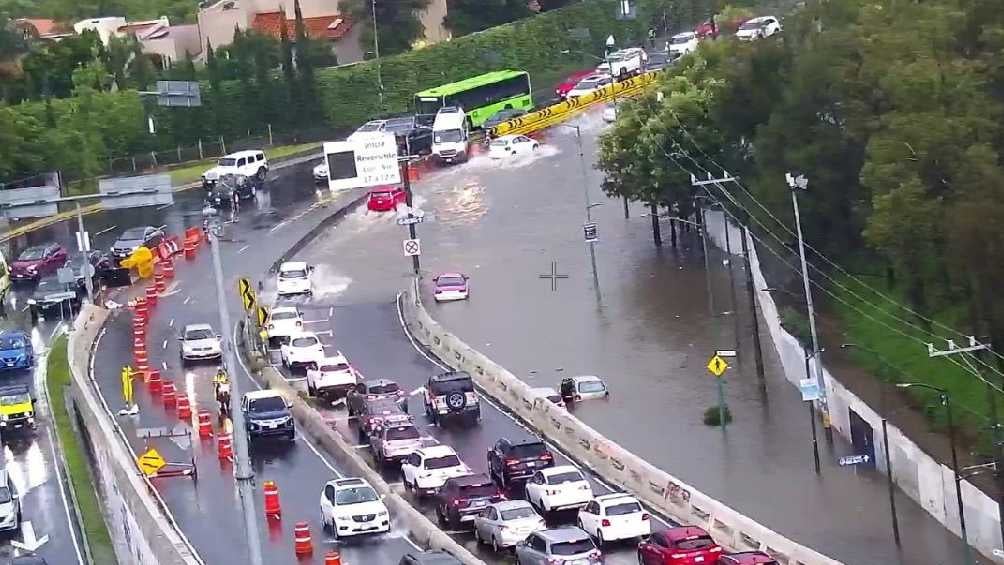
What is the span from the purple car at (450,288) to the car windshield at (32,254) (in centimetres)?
1771

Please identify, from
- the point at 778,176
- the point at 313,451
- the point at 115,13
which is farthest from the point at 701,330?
the point at 115,13

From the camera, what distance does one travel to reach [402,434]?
52656 mm

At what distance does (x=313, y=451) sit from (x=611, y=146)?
29925 millimetres

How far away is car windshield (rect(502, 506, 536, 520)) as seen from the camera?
43.6 m

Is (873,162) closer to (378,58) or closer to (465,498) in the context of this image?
(465,498)

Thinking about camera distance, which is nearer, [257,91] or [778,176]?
[778,176]

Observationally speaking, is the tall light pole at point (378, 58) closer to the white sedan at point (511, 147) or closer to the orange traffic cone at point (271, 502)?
the white sedan at point (511, 147)

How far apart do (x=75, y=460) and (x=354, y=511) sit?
16.1 meters

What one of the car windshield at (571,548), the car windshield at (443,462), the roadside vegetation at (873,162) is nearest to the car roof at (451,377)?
the car windshield at (443,462)

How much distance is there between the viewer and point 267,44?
10900 cm

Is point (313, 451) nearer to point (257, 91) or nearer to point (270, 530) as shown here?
point (270, 530)

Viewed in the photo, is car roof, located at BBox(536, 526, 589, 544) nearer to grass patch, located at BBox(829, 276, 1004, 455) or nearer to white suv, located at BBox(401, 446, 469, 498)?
white suv, located at BBox(401, 446, 469, 498)

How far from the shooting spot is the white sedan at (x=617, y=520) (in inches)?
1698

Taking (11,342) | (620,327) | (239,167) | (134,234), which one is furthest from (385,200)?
(11,342)
